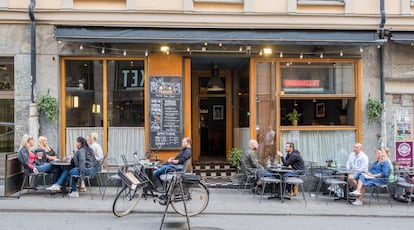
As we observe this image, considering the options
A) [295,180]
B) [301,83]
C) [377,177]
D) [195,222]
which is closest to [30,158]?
[195,222]

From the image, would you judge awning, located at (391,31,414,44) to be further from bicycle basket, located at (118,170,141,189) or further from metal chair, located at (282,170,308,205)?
bicycle basket, located at (118,170,141,189)

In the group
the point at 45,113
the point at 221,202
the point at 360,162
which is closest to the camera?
the point at 221,202

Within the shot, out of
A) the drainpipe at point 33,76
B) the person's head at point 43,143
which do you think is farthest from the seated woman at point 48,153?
the drainpipe at point 33,76

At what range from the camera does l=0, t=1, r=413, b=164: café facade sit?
12.1 meters

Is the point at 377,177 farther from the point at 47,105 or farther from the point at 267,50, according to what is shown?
the point at 47,105

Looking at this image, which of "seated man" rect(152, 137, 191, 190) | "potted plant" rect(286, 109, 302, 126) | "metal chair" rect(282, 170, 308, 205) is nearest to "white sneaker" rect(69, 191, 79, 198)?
"seated man" rect(152, 137, 191, 190)

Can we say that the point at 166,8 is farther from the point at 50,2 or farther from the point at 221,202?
the point at 221,202

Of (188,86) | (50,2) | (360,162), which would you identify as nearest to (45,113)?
(50,2)

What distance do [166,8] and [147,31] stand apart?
3.49 feet

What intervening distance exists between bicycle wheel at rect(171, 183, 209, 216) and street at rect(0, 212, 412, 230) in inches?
6.4

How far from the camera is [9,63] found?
12.5m

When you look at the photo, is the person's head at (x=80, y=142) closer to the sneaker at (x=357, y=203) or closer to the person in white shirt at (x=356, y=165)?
the person in white shirt at (x=356, y=165)

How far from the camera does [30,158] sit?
35.9ft

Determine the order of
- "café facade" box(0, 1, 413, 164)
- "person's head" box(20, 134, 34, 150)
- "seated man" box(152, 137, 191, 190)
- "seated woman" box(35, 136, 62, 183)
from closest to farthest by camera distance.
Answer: "seated man" box(152, 137, 191, 190), "person's head" box(20, 134, 34, 150), "seated woman" box(35, 136, 62, 183), "café facade" box(0, 1, 413, 164)
